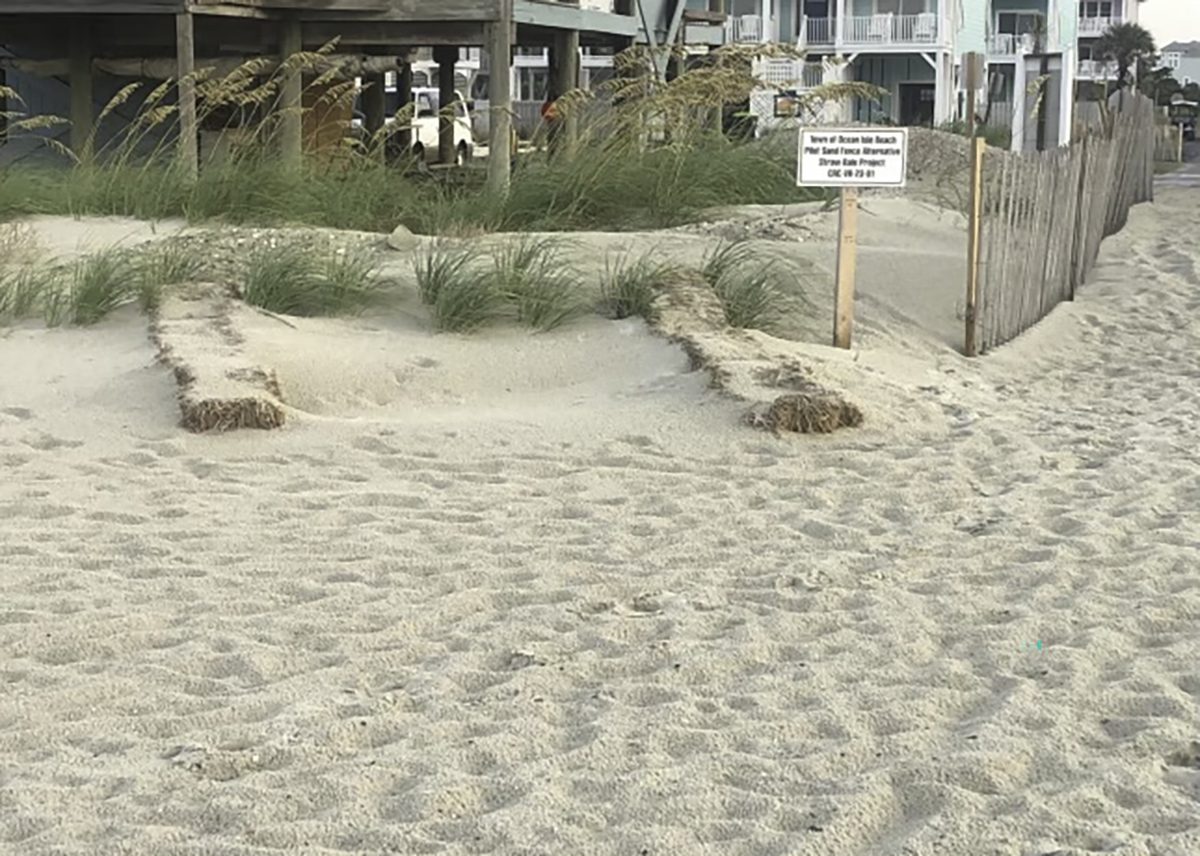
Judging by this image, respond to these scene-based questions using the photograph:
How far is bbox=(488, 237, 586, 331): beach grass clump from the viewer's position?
8523 millimetres

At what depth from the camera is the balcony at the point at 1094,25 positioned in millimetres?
70250

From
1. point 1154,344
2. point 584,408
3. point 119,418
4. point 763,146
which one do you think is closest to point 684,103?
point 763,146

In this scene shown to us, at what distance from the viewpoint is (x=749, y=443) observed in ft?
22.3

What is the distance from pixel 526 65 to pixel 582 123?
3544 cm

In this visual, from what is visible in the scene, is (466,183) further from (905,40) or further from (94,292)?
(905,40)

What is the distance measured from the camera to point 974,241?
30.1ft

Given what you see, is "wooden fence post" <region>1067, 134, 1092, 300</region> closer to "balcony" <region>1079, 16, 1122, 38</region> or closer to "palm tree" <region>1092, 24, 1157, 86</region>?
"palm tree" <region>1092, 24, 1157, 86</region>

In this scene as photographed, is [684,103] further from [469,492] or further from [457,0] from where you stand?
[469,492]

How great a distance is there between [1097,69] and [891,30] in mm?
26535

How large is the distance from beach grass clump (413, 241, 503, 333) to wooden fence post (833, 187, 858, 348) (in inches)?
65.3

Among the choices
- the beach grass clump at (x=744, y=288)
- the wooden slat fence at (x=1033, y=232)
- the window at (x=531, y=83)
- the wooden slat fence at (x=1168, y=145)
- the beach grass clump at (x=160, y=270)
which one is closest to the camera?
the beach grass clump at (x=160, y=270)

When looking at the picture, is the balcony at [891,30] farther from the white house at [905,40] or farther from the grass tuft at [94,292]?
the grass tuft at [94,292]

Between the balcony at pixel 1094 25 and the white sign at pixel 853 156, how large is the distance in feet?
216

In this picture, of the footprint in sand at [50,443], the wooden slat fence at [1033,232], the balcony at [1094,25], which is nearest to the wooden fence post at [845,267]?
the wooden slat fence at [1033,232]
